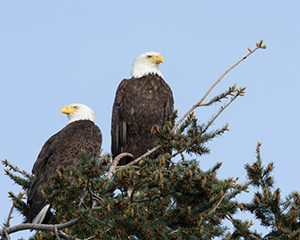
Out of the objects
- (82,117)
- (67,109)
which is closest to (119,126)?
(82,117)

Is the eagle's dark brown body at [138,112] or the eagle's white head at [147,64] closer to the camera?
the eagle's dark brown body at [138,112]

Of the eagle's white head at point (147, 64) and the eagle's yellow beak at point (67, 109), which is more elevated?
the eagle's white head at point (147, 64)

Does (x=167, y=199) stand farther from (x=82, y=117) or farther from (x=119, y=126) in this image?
(x=82, y=117)

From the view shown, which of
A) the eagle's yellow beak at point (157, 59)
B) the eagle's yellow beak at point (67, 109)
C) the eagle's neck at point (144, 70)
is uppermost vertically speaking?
the eagle's yellow beak at point (157, 59)

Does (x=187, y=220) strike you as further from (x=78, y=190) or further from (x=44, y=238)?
(x=44, y=238)

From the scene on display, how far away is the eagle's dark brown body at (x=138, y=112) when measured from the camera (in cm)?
654

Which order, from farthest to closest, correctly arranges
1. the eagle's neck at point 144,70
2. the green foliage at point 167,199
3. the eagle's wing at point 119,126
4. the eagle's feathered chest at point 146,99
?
1. the eagle's neck at point 144,70
2. the eagle's wing at point 119,126
3. the eagle's feathered chest at point 146,99
4. the green foliage at point 167,199

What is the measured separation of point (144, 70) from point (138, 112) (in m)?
0.83

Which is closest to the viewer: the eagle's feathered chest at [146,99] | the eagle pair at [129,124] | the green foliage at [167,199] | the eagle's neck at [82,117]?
the green foliage at [167,199]

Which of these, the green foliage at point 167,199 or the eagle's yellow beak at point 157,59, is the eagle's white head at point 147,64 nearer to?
the eagle's yellow beak at point 157,59

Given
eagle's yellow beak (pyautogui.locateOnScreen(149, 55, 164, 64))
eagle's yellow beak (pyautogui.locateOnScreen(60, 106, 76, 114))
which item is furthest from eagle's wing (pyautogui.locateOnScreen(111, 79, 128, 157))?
eagle's yellow beak (pyautogui.locateOnScreen(60, 106, 76, 114))

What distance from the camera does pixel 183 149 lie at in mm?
3990

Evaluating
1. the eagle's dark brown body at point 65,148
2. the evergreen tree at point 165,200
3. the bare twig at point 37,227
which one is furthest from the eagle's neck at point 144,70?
the bare twig at point 37,227

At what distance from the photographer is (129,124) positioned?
6645 millimetres
